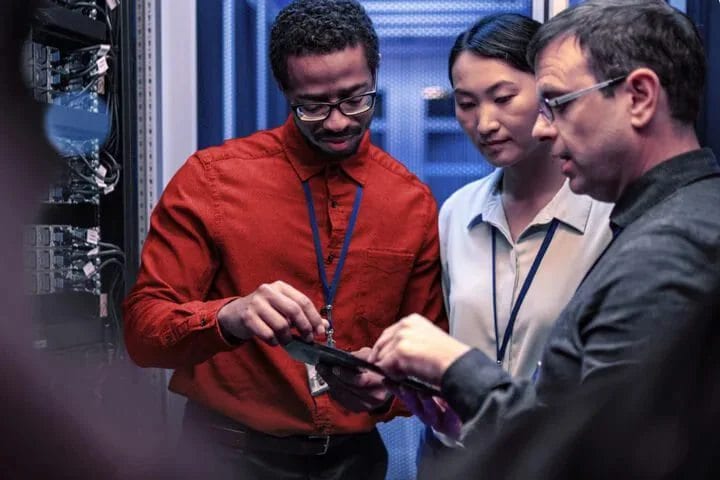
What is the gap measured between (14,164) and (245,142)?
1.00m

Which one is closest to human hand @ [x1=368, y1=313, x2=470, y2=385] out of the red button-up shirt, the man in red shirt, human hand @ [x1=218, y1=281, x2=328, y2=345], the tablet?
the tablet

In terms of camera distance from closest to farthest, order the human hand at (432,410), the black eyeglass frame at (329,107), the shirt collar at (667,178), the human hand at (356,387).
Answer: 1. the shirt collar at (667,178)
2. the human hand at (432,410)
3. the human hand at (356,387)
4. the black eyeglass frame at (329,107)

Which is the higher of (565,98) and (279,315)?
(565,98)

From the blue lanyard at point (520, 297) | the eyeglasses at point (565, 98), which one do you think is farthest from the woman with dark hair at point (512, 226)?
the eyeglasses at point (565, 98)

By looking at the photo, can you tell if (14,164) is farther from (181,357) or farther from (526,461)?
(181,357)

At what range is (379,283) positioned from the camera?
4.15 ft

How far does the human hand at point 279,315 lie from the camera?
951 mm

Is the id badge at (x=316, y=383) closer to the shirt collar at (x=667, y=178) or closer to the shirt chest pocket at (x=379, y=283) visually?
the shirt chest pocket at (x=379, y=283)

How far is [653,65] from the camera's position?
711 mm

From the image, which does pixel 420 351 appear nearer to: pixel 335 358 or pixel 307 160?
pixel 335 358

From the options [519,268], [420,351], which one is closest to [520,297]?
[519,268]

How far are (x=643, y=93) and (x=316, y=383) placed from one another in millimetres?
692

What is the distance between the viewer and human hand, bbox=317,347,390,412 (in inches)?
41.5

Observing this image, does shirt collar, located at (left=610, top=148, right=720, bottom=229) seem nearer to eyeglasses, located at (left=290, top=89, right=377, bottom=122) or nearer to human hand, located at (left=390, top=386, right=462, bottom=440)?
human hand, located at (left=390, top=386, right=462, bottom=440)
